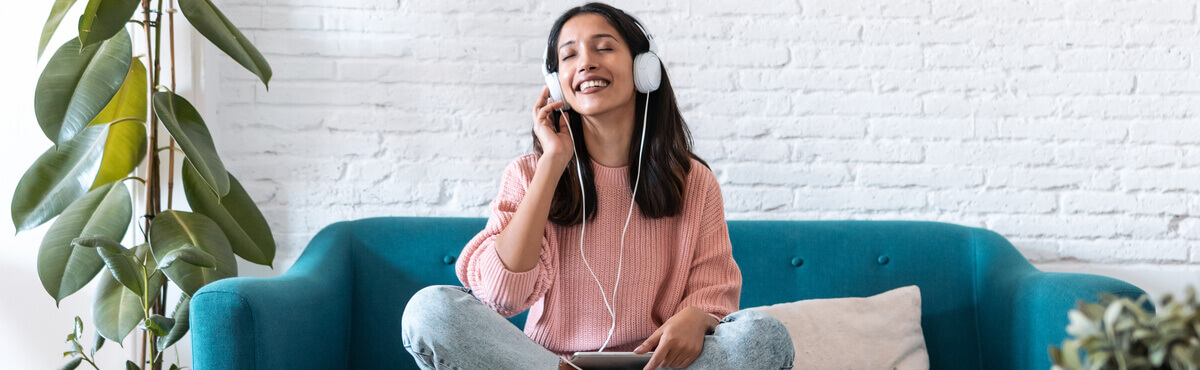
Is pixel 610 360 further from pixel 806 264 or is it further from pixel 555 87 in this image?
pixel 806 264

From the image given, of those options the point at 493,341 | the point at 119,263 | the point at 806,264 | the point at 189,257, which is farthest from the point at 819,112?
the point at 119,263

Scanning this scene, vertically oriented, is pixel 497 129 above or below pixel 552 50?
below

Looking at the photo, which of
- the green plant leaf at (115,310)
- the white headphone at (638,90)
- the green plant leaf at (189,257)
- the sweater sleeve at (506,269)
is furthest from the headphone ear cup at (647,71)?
the green plant leaf at (115,310)

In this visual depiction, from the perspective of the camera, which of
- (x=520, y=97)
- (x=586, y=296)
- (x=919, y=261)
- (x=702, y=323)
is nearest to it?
(x=702, y=323)

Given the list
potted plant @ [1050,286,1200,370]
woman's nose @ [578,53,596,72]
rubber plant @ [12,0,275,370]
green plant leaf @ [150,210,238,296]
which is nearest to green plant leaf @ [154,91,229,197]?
rubber plant @ [12,0,275,370]

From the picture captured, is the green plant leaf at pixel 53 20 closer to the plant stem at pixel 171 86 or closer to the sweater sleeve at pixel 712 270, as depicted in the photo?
the plant stem at pixel 171 86

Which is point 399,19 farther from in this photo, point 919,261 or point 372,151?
point 919,261

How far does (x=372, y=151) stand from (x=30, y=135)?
Result: 79cm

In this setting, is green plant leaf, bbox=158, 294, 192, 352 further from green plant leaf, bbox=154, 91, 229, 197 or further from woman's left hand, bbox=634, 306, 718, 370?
woman's left hand, bbox=634, 306, 718, 370

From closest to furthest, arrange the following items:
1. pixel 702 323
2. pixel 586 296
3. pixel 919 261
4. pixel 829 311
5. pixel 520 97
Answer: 1. pixel 702 323
2. pixel 586 296
3. pixel 829 311
4. pixel 919 261
5. pixel 520 97

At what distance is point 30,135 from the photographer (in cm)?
201

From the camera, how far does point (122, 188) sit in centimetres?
182

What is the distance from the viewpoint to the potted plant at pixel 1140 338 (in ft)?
2.20

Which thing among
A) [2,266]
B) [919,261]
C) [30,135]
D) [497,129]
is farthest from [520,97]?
[2,266]
